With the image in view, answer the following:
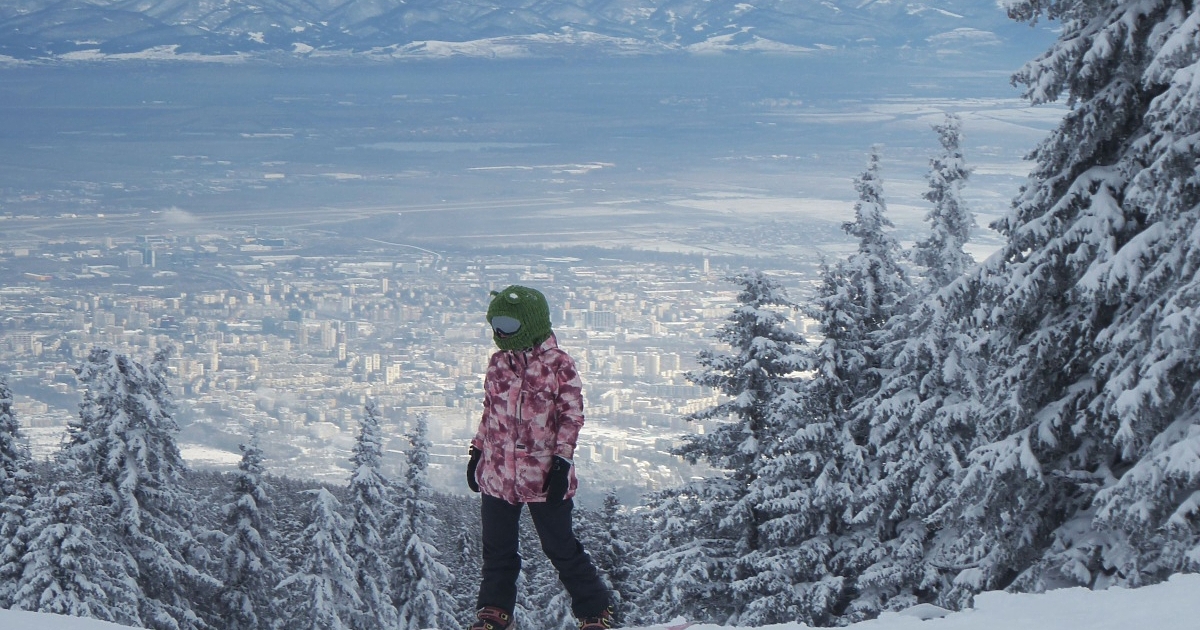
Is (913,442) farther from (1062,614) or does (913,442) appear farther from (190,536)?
(190,536)

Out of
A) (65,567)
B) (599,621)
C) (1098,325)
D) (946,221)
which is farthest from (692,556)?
(599,621)

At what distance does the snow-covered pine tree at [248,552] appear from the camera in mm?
22688

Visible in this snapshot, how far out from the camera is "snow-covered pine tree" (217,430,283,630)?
2269 cm

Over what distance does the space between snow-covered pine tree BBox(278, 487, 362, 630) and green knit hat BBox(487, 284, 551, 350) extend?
15703 millimetres

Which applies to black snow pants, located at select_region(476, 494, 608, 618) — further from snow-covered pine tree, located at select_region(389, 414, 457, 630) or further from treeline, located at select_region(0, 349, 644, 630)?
snow-covered pine tree, located at select_region(389, 414, 457, 630)

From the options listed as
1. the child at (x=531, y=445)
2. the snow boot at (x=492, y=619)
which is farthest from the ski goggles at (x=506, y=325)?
the snow boot at (x=492, y=619)

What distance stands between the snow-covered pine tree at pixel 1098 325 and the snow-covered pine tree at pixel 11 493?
14.3 metres

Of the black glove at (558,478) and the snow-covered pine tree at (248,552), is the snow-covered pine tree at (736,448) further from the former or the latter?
the black glove at (558,478)

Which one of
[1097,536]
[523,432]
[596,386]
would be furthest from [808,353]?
[596,386]

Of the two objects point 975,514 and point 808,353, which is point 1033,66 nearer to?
point 975,514

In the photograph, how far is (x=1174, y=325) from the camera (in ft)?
30.7

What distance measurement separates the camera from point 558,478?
7.79 m

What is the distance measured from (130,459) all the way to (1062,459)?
51.8 ft

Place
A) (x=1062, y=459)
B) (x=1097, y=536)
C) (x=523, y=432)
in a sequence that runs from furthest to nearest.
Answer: (x=1062, y=459) < (x=1097, y=536) < (x=523, y=432)
